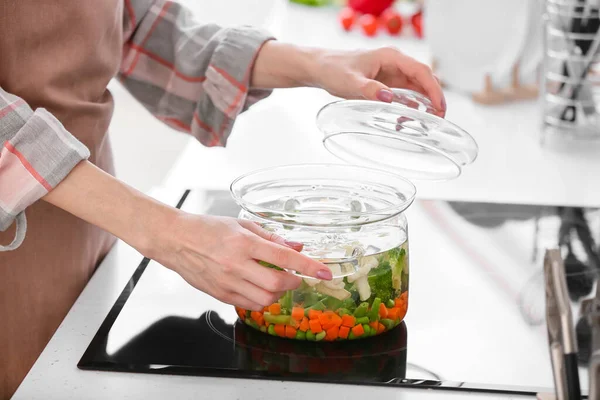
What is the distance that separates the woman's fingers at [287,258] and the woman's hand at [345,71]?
0.80ft

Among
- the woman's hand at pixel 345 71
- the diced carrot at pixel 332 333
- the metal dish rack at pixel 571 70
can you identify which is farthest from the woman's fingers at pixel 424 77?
the metal dish rack at pixel 571 70

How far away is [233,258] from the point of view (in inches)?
26.3

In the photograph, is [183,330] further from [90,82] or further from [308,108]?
[308,108]

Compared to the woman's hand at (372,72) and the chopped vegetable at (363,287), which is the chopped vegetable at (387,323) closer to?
the chopped vegetable at (363,287)

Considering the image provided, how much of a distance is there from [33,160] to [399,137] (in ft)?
1.03

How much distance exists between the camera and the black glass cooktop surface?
71 cm

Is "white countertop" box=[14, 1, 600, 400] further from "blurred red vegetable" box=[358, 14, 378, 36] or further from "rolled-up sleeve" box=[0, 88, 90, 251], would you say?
"rolled-up sleeve" box=[0, 88, 90, 251]

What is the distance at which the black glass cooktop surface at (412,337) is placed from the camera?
2.34 ft

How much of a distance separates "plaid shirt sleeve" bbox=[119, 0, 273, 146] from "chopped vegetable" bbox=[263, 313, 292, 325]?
373mm

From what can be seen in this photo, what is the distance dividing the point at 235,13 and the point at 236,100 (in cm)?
159

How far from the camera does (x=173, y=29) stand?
3.55ft

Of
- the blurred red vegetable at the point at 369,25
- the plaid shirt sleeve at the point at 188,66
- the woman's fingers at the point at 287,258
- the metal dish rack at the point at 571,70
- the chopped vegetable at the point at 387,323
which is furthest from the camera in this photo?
the blurred red vegetable at the point at 369,25

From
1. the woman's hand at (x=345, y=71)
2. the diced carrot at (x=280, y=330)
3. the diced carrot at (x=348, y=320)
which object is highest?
the woman's hand at (x=345, y=71)

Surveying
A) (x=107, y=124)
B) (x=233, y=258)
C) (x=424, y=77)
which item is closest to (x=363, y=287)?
(x=233, y=258)
